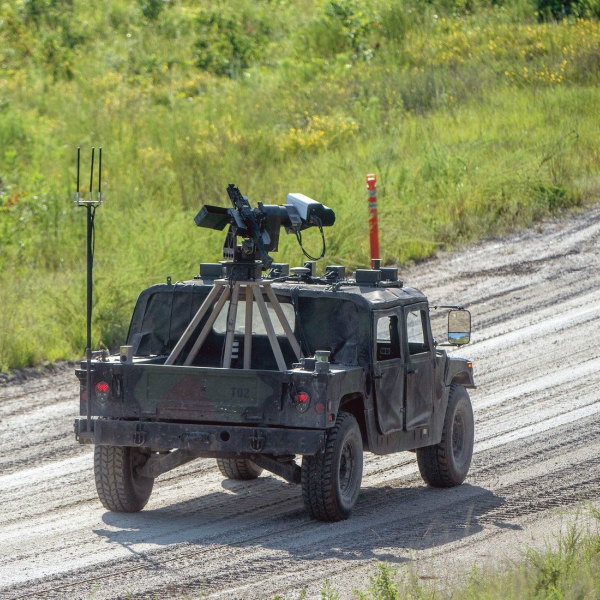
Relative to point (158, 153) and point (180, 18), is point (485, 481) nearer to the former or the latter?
point (158, 153)

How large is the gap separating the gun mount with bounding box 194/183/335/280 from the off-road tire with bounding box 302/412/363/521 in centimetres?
124

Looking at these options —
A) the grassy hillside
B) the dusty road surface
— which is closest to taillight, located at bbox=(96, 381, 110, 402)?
the dusty road surface

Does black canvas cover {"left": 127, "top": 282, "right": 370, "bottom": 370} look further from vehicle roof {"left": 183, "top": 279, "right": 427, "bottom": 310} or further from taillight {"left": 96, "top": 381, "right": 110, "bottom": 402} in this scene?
taillight {"left": 96, "top": 381, "right": 110, "bottom": 402}

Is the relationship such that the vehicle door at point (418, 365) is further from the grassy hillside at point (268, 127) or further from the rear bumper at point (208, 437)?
the grassy hillside at point (268, 127)

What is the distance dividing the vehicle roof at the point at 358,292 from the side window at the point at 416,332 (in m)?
0.13

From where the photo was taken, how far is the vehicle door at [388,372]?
8.86 m

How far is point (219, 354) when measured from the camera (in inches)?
366

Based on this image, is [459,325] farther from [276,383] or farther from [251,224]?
[251,224]

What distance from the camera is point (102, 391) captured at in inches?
337

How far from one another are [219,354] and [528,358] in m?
6.16

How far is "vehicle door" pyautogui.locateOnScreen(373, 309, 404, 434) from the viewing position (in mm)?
8859

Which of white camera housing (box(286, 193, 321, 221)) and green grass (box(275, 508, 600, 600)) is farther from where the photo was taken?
white camera housing (box(286, 193, 321, 221))

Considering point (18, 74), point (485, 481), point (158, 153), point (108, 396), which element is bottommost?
point (485, 481)

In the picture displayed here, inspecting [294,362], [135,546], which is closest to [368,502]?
[294,362]
